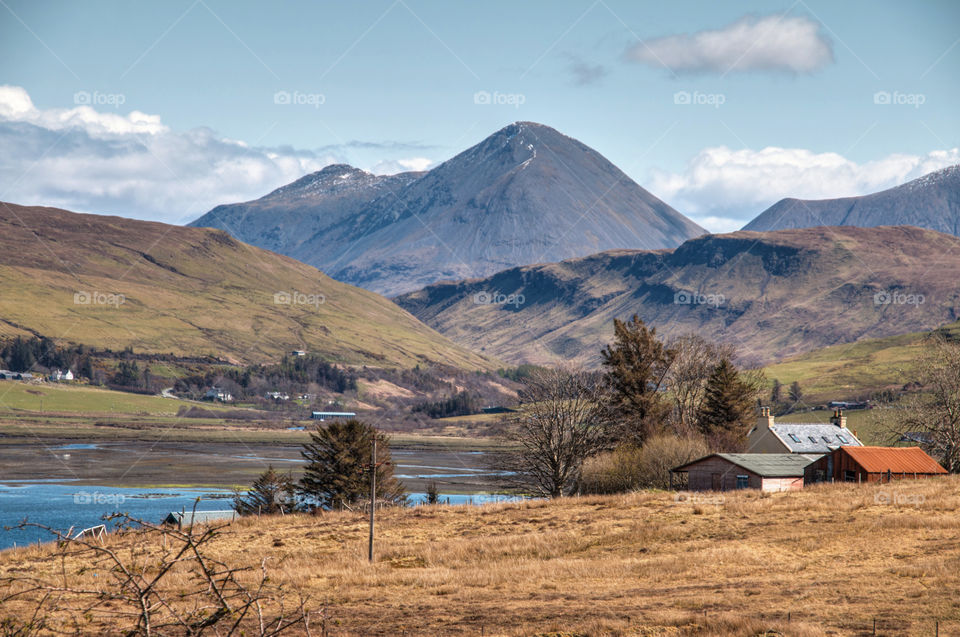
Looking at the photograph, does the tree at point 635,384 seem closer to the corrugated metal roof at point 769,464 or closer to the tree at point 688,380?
the tree at point 688,380

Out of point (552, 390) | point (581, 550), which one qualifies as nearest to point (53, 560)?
point (581, 550)

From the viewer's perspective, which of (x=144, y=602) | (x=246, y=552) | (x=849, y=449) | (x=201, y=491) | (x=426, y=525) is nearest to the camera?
(x=144, y=602)

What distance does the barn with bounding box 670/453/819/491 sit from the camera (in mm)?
59844

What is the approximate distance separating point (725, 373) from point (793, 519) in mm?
38003

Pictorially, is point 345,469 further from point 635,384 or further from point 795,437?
point 795,437

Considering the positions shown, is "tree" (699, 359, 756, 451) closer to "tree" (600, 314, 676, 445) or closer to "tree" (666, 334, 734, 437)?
"tree" (666, 334, 734, 437)

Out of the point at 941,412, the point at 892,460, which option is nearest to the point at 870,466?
the point at 892,460

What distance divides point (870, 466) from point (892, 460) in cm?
278

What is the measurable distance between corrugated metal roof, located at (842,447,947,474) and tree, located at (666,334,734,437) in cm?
1781

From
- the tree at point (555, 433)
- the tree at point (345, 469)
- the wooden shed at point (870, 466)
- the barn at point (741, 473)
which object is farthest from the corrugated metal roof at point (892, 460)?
the tree at point (345, 469)

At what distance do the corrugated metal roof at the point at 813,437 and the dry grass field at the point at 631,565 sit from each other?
2065 centimetres

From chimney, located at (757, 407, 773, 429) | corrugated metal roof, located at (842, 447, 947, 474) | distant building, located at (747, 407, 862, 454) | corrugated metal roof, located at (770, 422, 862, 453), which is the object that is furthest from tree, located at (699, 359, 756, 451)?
corrugated metal roof, located at (842, 447, 947, 474)

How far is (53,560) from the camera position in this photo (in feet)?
116

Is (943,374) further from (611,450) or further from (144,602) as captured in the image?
(144,602)
